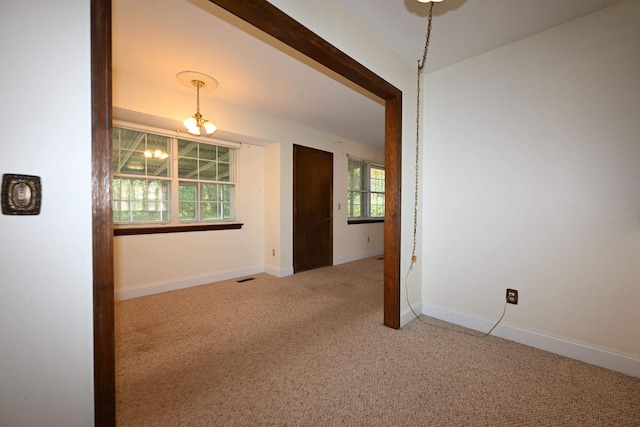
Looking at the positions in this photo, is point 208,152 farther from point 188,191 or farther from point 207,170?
point 188,191

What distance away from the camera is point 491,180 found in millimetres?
2230

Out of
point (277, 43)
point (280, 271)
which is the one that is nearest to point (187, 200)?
point (280, 271)

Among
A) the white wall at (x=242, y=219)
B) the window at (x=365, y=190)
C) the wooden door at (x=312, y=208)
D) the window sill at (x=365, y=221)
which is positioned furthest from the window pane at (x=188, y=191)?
the window at (x=365, y=190)

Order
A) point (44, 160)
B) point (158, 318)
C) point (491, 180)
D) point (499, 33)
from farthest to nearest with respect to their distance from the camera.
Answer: point (158, 318)
point (491, 180)
point (499, 33)
point (44, 160)

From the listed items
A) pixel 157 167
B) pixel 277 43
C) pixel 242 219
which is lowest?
pixel 242 219

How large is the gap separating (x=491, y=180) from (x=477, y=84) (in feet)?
2.90

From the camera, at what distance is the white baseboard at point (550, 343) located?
5.61 feet

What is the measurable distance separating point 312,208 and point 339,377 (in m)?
3.20

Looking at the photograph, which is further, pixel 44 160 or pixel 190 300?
pixel 190 300

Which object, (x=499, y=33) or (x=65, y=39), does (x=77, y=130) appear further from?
(x=499, y=33)

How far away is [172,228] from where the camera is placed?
3.40 m

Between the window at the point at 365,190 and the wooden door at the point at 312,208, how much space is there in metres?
0.90

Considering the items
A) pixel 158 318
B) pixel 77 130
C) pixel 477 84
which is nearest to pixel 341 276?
pixel 158 318

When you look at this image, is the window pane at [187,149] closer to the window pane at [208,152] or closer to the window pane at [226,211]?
the window pane at [208,152]
